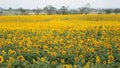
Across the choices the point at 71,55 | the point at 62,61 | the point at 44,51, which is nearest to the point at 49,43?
the point at 44,51

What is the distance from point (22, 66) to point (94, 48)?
2669 millimetres

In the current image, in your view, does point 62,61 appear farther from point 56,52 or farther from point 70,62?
point 56,52

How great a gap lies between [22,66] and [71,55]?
1.52 m

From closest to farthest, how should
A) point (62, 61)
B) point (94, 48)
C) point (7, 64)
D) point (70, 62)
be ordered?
point (7, 64)
point (62, 61)
point (70, 62)
point (94, 48)

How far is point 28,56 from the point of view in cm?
759

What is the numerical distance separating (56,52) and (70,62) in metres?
0.68

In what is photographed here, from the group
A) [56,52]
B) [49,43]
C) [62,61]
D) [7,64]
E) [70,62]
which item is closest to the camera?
[7,64]

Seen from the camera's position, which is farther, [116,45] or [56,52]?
[116,45]

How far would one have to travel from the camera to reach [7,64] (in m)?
6.41

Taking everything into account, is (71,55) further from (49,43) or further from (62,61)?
(49,43)

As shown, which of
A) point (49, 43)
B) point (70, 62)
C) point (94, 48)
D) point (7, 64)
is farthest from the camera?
point (49, 43)

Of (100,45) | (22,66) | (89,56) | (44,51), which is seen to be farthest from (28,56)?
(100,45)

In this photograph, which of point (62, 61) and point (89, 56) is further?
point (89, 56)

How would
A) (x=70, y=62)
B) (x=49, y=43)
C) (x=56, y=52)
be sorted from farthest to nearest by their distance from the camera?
1. (x=49, y=43)
2. (x=56, y=52)
3. (x=70, y=62)
